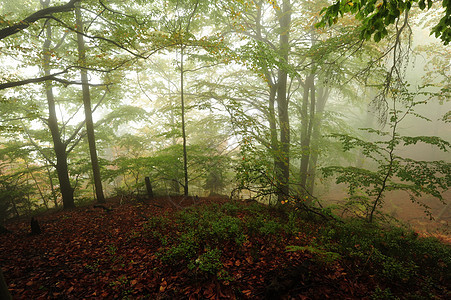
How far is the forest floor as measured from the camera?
3160mm

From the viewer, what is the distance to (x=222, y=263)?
372 cm

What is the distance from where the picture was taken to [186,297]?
3213 mm

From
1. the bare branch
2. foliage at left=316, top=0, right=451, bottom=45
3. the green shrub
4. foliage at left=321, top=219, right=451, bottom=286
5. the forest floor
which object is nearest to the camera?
foliage at left=316, top=0, right=451, bottom=45

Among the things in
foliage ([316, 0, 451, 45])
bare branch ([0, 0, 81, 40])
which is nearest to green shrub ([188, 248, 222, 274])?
foliage ([316, 0, 451, 45])

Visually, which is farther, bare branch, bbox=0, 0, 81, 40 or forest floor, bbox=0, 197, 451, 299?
bare branch, bbox=0, 0, 81, 40

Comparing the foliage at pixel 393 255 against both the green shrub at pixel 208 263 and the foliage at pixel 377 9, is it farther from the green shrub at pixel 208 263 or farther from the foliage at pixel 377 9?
the foliage at pixel 377 9

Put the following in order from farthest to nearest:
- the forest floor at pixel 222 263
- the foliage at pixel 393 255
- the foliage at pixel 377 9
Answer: the foliage at pixel 393 255 → the forest floor at pixel 222 263 → the foliage at pixel 377 9

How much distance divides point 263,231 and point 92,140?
8.69 meters

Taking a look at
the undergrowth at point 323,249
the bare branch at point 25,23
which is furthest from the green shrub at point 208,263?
the bare branch at point 25,23

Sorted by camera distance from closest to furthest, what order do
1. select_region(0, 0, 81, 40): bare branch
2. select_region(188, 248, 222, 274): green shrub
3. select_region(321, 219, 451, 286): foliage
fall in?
select_region(321, 219, 451, 286): foliage, select_region(188, 248, 222, 274): green shrub, select_region(0, 0, 81, 40): bare branch

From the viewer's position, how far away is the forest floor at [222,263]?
3160mm

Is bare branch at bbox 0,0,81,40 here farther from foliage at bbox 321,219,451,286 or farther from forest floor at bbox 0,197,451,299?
foliage at bbox 321,219,451,286

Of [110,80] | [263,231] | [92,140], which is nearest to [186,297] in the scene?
[263,231]

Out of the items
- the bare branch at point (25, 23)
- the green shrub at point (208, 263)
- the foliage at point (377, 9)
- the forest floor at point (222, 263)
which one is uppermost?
the bare branch at point (25, 23)
